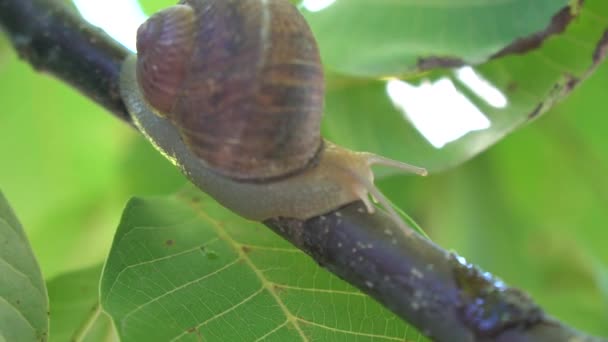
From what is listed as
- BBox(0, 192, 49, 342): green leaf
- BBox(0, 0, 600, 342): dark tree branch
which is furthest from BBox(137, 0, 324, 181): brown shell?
BBox(0, 192, 49, 342): green leaf

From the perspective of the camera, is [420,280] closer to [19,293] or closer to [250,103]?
[250,103]

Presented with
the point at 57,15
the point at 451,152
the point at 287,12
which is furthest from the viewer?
the point at 451,152

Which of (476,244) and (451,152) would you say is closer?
(451,152)

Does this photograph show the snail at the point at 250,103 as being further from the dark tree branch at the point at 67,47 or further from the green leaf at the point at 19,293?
the green leaf at the point at 19,293

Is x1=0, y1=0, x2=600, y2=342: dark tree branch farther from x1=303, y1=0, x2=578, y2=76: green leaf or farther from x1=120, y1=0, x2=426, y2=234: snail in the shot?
x1=303, y1=0, x2=578, y2=76: green leaf

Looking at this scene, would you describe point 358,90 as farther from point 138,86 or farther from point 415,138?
point 138,86

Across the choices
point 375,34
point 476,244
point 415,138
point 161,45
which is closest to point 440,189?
point 476,244

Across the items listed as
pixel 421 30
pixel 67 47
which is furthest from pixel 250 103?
pixel 421 30

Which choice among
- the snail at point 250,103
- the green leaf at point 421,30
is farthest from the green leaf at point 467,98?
the snail at point 250,103
